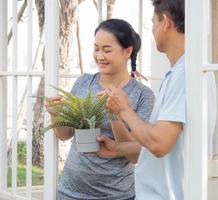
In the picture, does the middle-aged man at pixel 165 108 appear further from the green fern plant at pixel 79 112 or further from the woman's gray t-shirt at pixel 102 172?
the woman's gray t-shirt at pixel 102 172

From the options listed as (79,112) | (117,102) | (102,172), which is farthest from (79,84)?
(117,102)

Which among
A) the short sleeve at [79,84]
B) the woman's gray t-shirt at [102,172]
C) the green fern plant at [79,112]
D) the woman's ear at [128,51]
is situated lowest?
the woman's gray t-shirt at [102,172]

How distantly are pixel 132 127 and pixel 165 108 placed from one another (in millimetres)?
122

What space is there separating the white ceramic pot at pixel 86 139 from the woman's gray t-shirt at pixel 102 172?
141 mm

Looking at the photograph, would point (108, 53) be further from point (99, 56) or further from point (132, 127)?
point (132, 127)

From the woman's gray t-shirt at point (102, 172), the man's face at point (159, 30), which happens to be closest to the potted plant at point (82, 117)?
the woman's gray t-shirt at point (102, 172)

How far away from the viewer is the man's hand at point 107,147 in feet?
7.56

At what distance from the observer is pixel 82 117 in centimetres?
223

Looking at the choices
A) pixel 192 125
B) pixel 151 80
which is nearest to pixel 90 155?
pixel 192 125

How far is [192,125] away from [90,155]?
0.67m

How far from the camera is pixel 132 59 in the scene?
2533 mm

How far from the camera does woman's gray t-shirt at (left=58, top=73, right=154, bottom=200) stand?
2.39 metres

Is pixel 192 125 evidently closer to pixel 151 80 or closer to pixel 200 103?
pixel 200 103

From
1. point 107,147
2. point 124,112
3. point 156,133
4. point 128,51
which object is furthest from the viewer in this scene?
point 128,51
